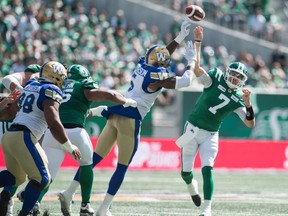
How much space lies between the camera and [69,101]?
8961 millimetres

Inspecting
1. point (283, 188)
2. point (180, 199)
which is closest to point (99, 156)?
point (180, 199)

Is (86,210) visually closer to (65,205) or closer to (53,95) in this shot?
(65,205)

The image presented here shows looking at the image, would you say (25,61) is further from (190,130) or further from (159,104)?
(190,130)

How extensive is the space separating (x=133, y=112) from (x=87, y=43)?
11.5 m

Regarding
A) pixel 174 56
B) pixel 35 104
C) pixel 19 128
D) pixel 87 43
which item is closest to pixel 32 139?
pixel 19 128

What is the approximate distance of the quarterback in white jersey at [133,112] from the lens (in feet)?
29.8

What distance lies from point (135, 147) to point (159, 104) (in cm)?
1137

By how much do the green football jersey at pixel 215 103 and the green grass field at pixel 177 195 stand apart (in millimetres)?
1081

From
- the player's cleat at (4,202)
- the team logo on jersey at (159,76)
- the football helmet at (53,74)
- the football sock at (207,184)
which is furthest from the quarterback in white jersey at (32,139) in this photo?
the football sock at (207,184)

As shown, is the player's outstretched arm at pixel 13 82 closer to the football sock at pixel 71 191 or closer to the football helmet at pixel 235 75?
the football sock at pixel 71 191

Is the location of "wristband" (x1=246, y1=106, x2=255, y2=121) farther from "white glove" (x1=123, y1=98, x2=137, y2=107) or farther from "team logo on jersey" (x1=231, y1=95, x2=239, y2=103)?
"white glove" (x1=123, y1=98, x2=137, y2=107)

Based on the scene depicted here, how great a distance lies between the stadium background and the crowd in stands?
2 cm

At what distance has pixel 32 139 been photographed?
26.4ft

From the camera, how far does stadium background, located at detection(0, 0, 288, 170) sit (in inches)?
719
